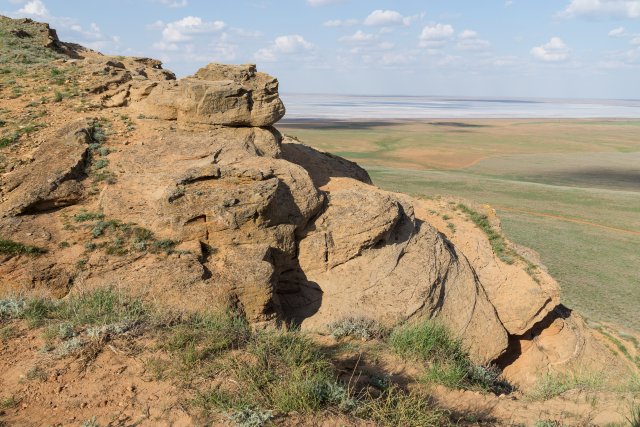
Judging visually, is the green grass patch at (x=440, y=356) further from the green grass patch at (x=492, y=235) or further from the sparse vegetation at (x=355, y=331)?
the green grass patch at (x=492, y=235)

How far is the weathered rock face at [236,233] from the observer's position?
10.3m

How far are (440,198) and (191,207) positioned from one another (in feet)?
41.9

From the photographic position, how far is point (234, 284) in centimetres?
1025

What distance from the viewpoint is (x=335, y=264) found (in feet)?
41.9

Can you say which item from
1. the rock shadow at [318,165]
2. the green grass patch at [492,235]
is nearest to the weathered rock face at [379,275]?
the rock shadow at [318,165]

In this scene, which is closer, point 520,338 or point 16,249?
point 16,249

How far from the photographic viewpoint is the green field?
23984 mm

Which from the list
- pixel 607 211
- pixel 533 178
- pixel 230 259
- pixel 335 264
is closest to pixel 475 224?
pixel 335 264

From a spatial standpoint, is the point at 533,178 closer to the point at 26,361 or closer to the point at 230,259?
Answer: the point at 230,259

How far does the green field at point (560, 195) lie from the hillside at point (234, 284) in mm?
7803

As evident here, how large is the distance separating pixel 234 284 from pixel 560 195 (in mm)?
43503

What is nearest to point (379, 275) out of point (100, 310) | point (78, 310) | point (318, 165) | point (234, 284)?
point (234, 284)

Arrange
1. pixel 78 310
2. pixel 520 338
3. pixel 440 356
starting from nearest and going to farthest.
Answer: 1. pixel 78 310
2. pixel 440 356
3. pixel 520 338

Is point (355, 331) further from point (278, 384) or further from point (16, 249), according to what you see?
point (16, 249)
